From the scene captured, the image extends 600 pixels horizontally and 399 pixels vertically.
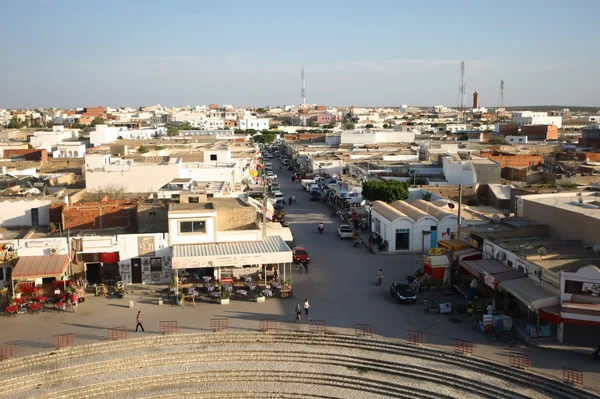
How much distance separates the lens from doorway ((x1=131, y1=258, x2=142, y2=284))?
66.0ft

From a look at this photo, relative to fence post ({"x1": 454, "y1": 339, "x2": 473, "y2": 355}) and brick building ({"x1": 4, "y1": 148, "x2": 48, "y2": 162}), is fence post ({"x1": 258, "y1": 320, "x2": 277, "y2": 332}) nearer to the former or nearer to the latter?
fence post ({"x1": 454, "y1": 339, "x2": 473, "y2": 355})

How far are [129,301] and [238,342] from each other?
464cm

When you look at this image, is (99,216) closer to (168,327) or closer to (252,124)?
(168,327)

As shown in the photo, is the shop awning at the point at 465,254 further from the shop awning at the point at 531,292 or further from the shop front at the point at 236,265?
the shop front at the point at 236,265

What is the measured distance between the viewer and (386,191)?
3067cm

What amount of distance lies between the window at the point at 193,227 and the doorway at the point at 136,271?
5.87 ft

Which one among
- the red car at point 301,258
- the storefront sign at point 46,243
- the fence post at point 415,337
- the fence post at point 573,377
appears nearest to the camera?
the fence post at point 573,377

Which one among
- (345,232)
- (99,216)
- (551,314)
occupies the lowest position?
(345,232)

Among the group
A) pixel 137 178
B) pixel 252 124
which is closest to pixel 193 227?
pixel 137 178

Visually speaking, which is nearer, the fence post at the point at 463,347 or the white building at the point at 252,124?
the fence post at the point at 463,347

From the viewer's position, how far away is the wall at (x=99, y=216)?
22109 mm

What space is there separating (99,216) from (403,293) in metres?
11.8

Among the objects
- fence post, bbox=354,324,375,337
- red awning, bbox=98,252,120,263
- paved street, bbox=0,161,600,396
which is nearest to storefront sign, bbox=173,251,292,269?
paved street, bbox=0,161,600,396

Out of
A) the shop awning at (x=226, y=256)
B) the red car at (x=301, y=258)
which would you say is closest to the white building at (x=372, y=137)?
the red car at (x=301, y=258)
